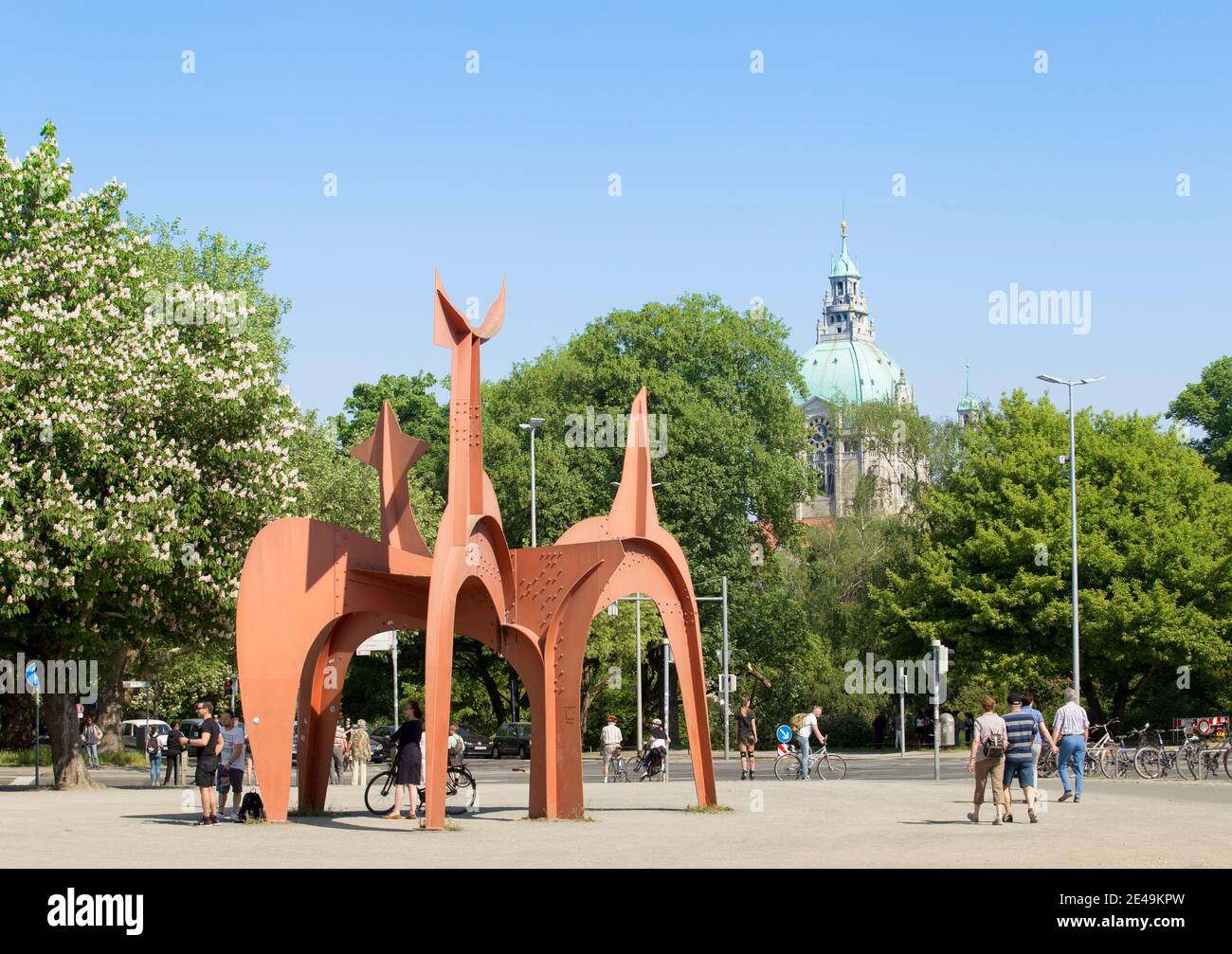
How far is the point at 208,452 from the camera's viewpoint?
1265 inches

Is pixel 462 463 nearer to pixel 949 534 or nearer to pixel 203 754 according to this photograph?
pixel 203 754

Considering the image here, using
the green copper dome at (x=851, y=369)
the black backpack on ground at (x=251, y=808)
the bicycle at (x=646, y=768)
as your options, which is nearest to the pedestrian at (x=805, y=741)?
the bicycle at (x=646, y=768)

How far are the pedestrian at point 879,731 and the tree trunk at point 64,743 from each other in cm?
3682

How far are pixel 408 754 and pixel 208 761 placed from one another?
2827mm

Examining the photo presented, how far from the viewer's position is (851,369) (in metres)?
154

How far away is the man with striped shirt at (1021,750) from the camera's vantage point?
21.7 m

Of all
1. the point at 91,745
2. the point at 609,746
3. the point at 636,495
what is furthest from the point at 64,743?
the point at 636,495

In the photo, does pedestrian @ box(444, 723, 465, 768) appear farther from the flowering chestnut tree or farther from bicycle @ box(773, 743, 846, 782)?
bicycle @ box(773, 743, 846, 782)

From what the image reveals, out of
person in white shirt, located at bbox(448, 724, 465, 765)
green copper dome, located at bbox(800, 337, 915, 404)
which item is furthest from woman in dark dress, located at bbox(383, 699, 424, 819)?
green copper dome, located at bbox(800, 337, 915, 404)

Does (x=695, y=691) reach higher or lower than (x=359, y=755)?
higher

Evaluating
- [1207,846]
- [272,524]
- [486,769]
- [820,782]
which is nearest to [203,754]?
[272,524]

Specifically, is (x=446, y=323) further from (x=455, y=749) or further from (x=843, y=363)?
(x=843, y=363)

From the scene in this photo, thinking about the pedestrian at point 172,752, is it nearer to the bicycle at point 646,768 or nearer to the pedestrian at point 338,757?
the pedestrian at point 338,757

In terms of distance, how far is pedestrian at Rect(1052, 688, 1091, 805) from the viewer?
25.7 metres
